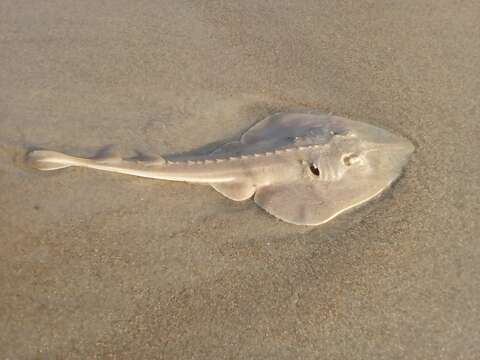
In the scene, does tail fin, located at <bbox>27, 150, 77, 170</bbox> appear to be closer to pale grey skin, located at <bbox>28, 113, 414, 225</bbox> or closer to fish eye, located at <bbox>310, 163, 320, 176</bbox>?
pale grey skin, located at <bbox>28, 113, 414, 225</bbox>

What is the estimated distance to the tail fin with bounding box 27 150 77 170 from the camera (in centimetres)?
379

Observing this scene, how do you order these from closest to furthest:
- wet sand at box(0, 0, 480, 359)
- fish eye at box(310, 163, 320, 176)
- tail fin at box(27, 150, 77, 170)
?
wet sand at box(0, 0, 480, 359), tail fin at box(27, 150, 77, 170), fish eye at box(310, 163, 320, 176)

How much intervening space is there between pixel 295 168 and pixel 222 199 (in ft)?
2.01

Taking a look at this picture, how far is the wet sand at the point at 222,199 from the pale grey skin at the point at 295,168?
0.11 metres

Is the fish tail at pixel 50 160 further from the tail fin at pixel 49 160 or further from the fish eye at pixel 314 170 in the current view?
the fish eye at pixel 314 170

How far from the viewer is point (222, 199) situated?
152 inches

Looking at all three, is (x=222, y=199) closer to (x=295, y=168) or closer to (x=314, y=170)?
(x=295, y=168)

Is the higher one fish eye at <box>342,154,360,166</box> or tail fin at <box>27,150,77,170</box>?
fish eye at <box>342,154,360,166</box>

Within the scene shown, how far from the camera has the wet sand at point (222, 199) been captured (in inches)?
122

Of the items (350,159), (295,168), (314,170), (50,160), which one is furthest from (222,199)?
(50,160)

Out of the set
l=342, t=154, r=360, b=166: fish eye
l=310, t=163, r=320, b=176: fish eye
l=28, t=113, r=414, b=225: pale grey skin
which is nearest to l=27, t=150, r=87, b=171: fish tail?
l=28, t=113, r=414, b=225: pale grey skin

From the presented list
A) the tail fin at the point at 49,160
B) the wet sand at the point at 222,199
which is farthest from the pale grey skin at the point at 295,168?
the wet sand at the point at 222,199

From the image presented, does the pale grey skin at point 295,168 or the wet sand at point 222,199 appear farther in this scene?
the pale grey skin at point 295,168

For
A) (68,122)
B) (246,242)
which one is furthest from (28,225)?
(246,242)
